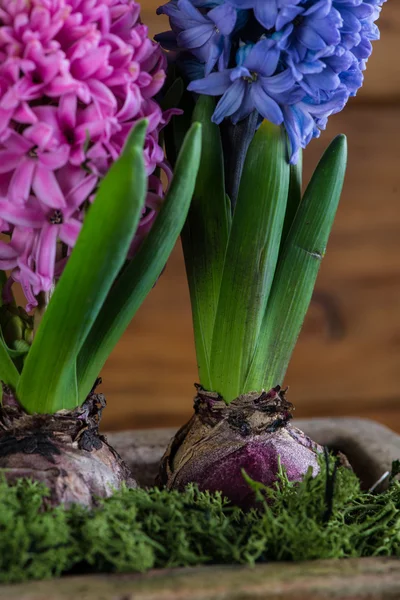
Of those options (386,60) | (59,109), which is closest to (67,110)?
(59,109)

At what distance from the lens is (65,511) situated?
0.40 m

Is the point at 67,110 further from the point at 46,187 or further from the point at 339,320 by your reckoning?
the point at 339,320

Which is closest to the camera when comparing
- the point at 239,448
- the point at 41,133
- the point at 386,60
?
the point at 41,133

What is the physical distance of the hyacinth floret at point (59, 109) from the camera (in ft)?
1.23

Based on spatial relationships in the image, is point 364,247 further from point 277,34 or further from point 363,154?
point 277,34

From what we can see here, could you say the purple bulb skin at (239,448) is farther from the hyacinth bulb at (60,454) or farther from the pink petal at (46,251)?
the pink petal at (46,251)

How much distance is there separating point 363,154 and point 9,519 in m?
0.83

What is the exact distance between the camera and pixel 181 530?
392mm

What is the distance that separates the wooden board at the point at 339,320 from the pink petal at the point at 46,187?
2.15ft

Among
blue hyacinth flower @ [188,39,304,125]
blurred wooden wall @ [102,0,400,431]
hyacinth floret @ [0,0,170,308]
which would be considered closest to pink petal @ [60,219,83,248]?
hyacinth floret @ [0,0,170,308]

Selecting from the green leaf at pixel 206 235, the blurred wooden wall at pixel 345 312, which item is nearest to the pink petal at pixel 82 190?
the green leaf at pixel 206 235

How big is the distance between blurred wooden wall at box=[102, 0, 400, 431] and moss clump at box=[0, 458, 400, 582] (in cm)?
62

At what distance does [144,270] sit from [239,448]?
133mm

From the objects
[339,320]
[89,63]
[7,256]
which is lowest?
[339,320]
